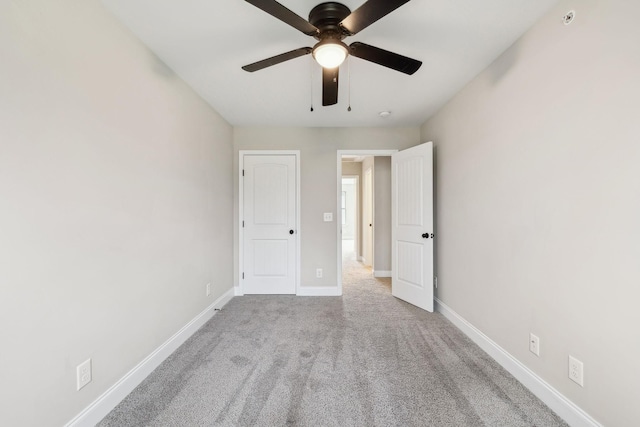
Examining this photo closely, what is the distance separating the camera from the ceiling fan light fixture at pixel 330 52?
1.44 m

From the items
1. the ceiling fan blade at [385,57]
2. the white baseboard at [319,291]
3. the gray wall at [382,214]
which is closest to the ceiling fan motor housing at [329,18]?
the ceiling fan blade at [385,57]

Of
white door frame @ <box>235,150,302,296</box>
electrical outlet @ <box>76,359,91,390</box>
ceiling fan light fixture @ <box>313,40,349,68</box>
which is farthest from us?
white door frame @ <box>235,150,302,296</box>

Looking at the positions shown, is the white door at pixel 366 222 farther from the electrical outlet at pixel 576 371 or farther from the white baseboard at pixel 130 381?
the electrical outlet at pixel 576 371

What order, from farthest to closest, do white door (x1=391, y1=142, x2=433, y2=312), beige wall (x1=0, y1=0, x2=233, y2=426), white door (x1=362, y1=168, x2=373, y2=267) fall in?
white door (x1=362, y1=168, x2=373, y2=267) < white door (x1=391, y1=142, x2=433, y2=312) < beige wall (x1=0, y1=0, x2=233, y2=426)

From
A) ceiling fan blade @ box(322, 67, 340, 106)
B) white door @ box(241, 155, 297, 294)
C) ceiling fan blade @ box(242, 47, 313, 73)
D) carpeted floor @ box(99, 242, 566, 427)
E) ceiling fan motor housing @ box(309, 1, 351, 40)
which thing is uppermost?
ceiling fan motor housing @ box(309, 1, 351, 40)

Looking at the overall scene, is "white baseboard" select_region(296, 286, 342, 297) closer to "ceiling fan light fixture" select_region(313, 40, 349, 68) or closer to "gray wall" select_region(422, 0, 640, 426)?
"gray wall" select_region(422, 0, 640, 426)

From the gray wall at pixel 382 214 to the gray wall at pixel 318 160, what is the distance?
119 centimetres

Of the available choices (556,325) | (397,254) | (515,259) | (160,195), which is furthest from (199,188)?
(556,325)

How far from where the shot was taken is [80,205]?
1355mm

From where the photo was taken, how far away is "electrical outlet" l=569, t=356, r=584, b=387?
1362 mm

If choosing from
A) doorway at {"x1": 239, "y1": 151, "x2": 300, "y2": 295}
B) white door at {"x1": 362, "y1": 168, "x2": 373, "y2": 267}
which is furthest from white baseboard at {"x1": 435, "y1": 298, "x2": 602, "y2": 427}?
white door at {"x1": 362, "y1": 168, "x2": 373, "y2": 267}

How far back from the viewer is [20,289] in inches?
42.8

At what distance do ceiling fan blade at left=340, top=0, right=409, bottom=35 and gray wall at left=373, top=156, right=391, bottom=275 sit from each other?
3.50 m

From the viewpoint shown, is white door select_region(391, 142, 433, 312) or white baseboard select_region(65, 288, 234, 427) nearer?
white baseboard select_region(65, 288, 234, 427)
